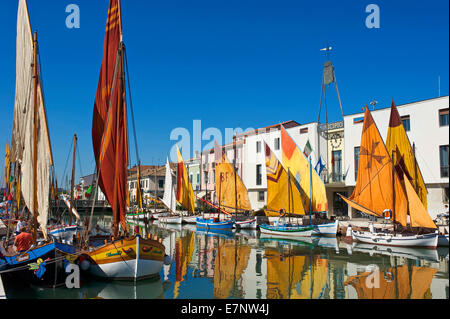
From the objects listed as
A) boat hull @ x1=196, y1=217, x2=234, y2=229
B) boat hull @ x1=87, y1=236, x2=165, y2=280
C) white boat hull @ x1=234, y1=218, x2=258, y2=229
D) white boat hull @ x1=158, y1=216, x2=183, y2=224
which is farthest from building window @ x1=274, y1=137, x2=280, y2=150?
boat hull @ x1=87, y1=236, x2=165, y2=280

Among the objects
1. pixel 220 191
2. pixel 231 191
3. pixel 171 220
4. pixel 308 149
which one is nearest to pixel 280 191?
pixel 308 149

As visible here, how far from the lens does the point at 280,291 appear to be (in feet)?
43.3

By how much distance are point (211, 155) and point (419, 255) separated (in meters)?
36.4

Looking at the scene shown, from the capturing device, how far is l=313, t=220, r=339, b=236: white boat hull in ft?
96.9

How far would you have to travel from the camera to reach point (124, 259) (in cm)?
1374

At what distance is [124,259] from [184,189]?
3138cm

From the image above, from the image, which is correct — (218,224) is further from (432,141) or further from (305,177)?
(432,141)

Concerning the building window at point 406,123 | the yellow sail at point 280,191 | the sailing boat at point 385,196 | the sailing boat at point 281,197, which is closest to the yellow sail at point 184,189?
the yellow sail at point 280,191

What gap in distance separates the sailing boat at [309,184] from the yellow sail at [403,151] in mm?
7019

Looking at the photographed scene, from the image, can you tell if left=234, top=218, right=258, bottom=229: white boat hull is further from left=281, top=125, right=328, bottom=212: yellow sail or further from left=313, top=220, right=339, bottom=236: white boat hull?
left=313, top=220, right=339, bottom=236: white boat hull

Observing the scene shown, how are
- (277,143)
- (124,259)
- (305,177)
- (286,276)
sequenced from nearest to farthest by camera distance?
(124,259) → (286,276) → (305,177) → (277,143)

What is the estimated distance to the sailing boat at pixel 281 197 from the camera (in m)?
31.3
